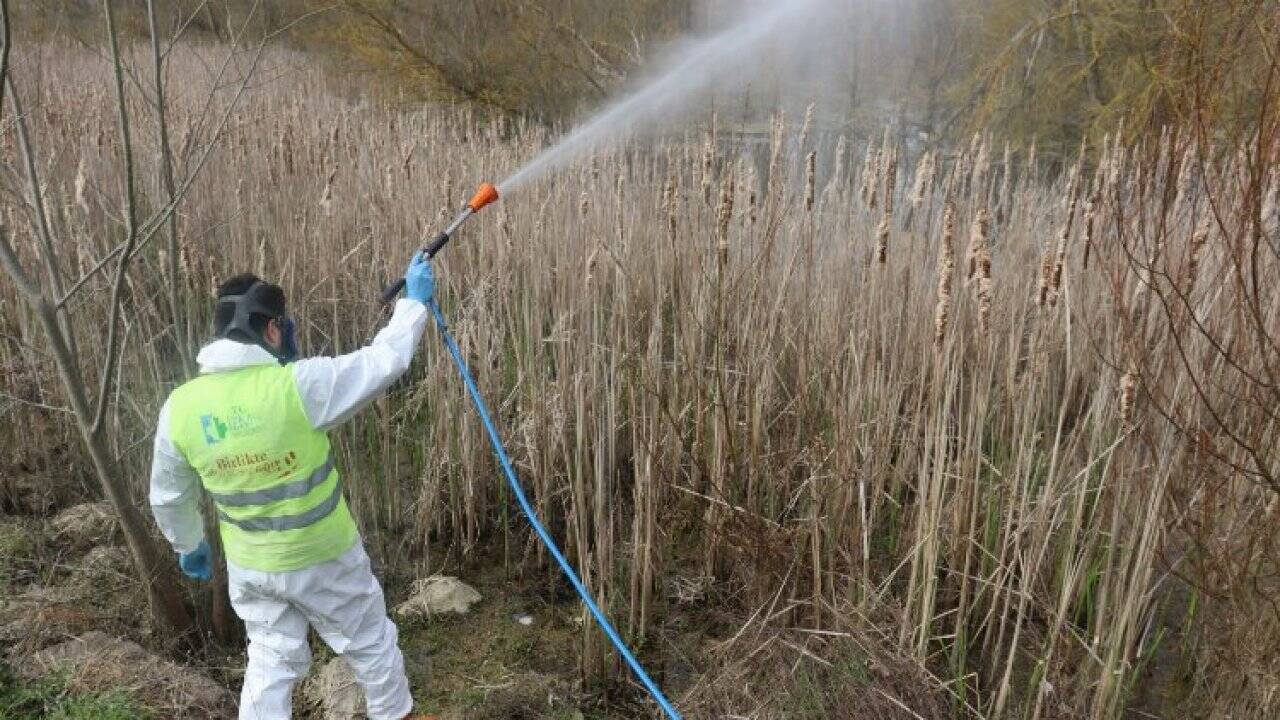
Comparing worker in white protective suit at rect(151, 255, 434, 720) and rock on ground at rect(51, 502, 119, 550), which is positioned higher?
worker in white protective suit at rect(151, 255, 434, 720)

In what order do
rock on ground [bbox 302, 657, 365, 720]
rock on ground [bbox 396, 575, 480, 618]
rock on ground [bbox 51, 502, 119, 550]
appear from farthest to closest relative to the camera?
rock on ground [bbox 51, 502, 119, 550], rock on ground [bbox 396, 575, 480, 618], rock on ground [bbox 302, 657, 365, 720]

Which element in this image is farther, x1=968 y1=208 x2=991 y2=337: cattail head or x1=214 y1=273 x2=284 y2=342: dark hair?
x1=214 y1=273 x2=284 y2=342: dark hair

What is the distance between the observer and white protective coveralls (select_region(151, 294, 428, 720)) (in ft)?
6.94

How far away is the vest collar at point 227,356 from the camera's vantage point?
2082 mm

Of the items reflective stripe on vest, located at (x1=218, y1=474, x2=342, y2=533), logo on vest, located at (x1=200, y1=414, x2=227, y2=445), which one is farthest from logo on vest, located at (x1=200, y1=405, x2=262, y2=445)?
reflective stripe on vest, located at (x1=218, y1=474, x2=342, y2=533)

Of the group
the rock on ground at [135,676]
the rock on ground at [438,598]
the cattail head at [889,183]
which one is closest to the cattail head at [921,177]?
the cattail head at [889,183]

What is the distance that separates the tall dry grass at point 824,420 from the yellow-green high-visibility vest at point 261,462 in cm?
55

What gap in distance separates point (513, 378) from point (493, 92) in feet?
20.4

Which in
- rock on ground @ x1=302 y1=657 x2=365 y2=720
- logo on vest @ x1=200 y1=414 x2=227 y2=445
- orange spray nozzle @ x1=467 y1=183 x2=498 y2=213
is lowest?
rock on ground @ x1=302 y1=657 x2=365 y2=720

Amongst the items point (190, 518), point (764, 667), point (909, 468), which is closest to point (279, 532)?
point (190, 518)

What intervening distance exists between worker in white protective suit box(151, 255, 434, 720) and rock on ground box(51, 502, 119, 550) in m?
0.94

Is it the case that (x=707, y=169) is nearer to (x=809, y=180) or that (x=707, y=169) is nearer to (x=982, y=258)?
(x=809, y=180)

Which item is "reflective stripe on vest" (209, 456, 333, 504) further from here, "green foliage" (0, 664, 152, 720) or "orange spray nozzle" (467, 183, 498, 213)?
"orange spray nozzle" (467, 183, 498, 213)

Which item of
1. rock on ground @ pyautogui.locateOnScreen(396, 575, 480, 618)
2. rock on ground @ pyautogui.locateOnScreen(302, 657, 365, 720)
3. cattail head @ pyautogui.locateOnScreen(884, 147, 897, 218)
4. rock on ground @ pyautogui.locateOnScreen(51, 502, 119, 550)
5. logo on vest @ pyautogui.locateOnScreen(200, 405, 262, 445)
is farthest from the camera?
rock on ground @ pyautogui.locateOnScreen(51, 502, 119, 550)
